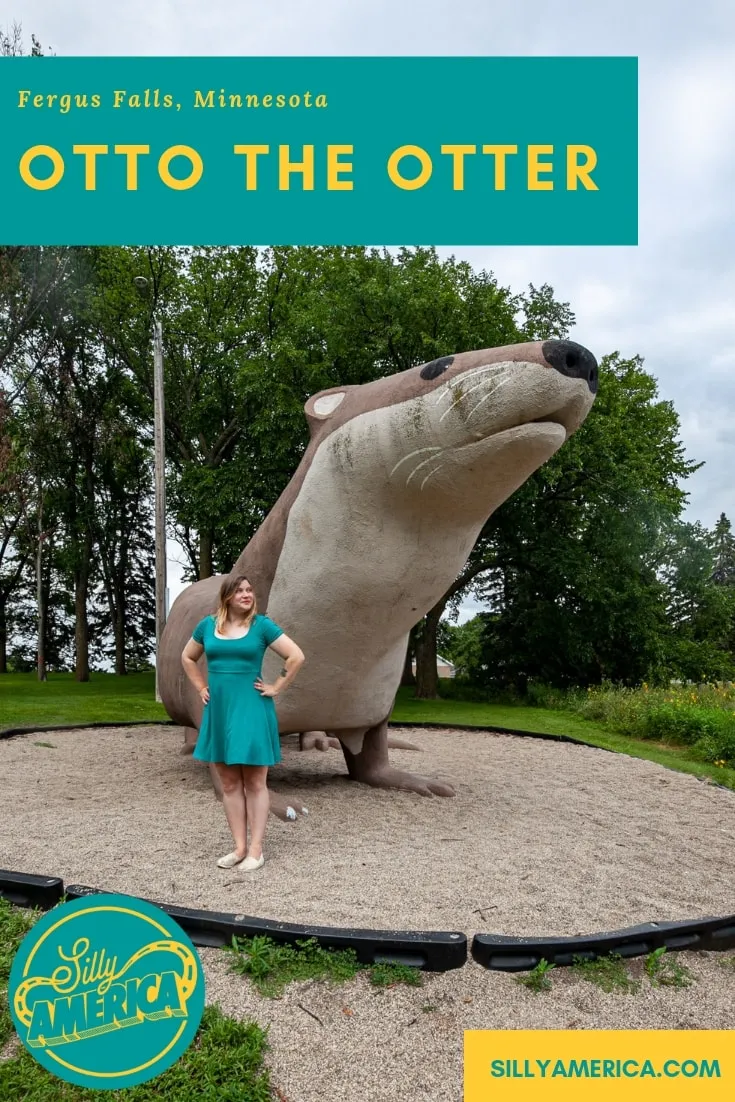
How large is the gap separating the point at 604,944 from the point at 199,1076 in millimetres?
1496

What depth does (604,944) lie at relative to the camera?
2803mm

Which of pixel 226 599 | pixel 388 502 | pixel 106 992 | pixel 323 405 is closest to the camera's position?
pixel 106 992

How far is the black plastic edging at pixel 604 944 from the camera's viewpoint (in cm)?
268

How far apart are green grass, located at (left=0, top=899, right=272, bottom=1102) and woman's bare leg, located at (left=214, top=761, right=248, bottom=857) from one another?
141cm

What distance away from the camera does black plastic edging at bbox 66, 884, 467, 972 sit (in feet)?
8.68

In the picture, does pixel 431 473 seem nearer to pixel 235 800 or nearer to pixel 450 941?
pixel 235 800

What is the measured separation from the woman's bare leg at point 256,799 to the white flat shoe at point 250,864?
0.12ft

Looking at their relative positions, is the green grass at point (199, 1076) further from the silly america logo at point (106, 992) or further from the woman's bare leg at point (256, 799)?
the woman's bare leg at point (256, 799)

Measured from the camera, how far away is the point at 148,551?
2681 centimetres

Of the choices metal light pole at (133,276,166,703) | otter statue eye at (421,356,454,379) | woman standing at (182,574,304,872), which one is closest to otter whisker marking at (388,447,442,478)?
otter statue eye at (421,356,454,379)

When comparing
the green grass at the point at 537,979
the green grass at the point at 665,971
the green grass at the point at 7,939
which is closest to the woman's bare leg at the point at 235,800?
the green grass at the point at 7,939

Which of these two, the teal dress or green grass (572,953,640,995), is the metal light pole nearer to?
the teal dress

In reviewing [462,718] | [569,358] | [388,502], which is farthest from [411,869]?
[462,718]

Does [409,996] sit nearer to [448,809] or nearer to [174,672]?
[448,809]
